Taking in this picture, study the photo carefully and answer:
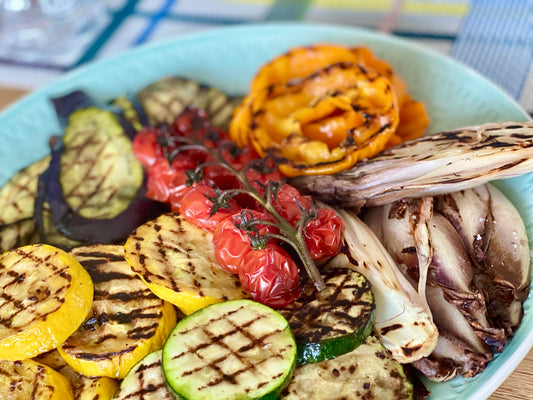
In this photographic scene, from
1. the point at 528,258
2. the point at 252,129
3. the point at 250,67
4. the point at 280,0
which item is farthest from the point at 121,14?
the point at 528,258

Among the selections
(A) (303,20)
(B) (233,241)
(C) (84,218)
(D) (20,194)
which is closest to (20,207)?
(D) (20,194)

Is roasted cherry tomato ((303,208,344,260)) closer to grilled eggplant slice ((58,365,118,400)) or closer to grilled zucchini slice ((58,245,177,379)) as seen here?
grilled zucchini slice ((58,245,177,379))

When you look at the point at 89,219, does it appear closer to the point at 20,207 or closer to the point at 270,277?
the point at 20,207

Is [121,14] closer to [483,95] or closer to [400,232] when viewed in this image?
[483,95]

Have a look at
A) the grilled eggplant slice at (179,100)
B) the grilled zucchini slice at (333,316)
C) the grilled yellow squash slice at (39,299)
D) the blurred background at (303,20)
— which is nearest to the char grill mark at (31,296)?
the grilled yellow squash slice at (39,299)

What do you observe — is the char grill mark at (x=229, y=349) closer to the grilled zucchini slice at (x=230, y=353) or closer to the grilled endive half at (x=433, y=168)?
the grilled zucchini slice at (x=230, y=353)

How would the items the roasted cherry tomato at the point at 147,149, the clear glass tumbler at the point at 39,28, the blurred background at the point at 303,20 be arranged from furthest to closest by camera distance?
1. the clear glass tumbler at the point at 39,28
2. the blurred background at the point at 303,20
3. the roasted cherry tomato at the point at 147,149
